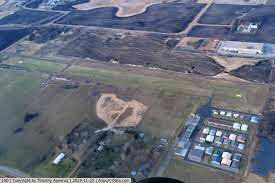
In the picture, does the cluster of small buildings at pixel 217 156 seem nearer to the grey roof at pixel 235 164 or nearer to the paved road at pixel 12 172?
the grey roof at pixel 235 164

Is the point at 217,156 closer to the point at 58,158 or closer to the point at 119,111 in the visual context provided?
the point at 119,111

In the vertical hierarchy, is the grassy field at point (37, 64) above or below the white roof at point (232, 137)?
below

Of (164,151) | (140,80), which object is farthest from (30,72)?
(164,151)

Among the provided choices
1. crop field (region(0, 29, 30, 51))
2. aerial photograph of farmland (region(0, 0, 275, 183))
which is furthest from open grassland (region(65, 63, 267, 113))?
crop field (region(0, 29, 30, 51))

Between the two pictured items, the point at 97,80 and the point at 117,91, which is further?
the point at 97,80

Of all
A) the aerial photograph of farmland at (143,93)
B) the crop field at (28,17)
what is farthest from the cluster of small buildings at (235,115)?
the crop field at (28,17)

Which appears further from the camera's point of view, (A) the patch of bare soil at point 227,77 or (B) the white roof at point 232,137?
(A) the patch of bare soil at point 227,77

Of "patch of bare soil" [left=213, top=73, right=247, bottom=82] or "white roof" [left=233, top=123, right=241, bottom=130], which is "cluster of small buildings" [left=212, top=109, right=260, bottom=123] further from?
"patch of bare soil" [left=213, top=73, right=247, bottom=82]

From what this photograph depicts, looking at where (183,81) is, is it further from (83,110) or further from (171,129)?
(83,110)
